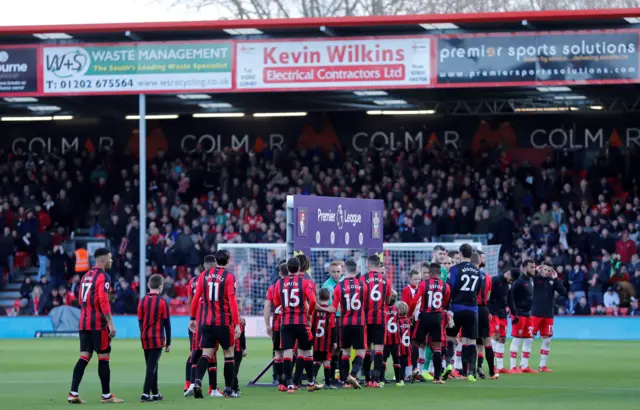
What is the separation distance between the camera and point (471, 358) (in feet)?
57.6

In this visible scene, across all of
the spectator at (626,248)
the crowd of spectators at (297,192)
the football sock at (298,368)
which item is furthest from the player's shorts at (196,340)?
the spectator at (626,248)

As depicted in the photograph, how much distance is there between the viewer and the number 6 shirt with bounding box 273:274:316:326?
15289mm

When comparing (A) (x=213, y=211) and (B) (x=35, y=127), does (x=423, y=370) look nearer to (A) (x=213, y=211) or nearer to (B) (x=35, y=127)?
(A) (x=213, y=211)

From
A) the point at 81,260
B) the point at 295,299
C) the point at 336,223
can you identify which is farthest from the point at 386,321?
the point at 81,260

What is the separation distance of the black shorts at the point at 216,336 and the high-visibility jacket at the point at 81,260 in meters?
20.1

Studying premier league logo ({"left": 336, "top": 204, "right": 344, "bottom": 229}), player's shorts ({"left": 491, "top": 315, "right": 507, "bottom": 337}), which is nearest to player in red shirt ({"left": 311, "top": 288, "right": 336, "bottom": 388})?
premier league logo ({"left": 336, "top": 204, "right": 344, "bottom": 229})

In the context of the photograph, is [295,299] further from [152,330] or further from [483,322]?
[483,322]

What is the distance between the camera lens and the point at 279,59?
29594mm

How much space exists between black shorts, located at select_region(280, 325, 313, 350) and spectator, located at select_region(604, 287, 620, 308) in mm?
17024

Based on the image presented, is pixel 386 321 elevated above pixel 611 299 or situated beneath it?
A: elevated above

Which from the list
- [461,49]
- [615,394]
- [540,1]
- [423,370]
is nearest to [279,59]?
[461,49]

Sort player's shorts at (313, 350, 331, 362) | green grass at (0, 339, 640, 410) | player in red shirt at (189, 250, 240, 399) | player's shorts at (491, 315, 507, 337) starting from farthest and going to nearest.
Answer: player's shorts at (491, 315, 507, 337)
player's shorts at (313, 350, 331, 362)
player in red shirt at (189, 250, 240, 399)
green grass at (0, 339, 640, 410)

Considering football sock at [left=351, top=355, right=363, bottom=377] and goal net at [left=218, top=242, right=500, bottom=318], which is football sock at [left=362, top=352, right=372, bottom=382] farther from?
goal net at [left=218, top=242, right=500, bottom=318]

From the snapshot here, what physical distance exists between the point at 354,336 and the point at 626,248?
17.4m
